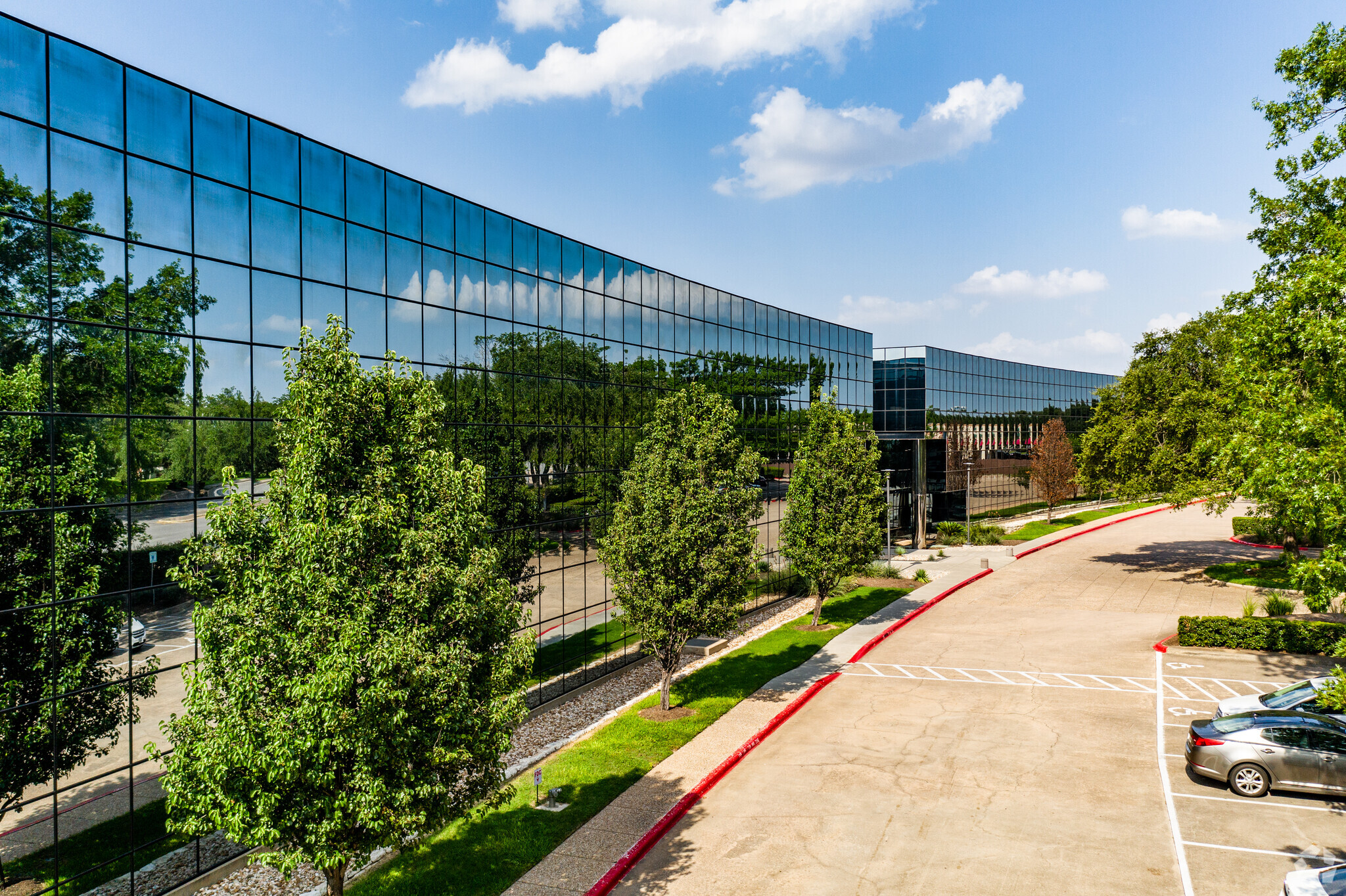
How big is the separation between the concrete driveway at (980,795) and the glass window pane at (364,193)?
1491cm

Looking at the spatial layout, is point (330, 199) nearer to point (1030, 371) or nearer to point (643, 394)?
point (643, 394)

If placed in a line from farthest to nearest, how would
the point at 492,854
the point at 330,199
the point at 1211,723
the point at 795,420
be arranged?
the point at 795,420 < the point at 330,199 < the point at 1211,723 < the point at 492,854

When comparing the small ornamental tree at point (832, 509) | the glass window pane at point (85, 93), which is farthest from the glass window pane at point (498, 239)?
the small ornamental tree at point (832, 509)

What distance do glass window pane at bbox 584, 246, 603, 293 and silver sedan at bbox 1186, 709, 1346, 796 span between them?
20.4 m

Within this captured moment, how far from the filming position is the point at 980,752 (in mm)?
18469

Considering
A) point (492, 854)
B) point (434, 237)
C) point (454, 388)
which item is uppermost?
point (434, 237)

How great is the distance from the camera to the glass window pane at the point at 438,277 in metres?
20.5

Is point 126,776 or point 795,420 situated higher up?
point 795,420

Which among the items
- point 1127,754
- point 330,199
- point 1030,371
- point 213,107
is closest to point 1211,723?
point 1127,754

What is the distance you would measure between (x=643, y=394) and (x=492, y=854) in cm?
1788

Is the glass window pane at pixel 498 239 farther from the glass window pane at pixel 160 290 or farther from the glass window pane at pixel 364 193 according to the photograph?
the glass window pane at pixel 160 290

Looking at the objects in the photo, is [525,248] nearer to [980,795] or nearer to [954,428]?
[980,795]

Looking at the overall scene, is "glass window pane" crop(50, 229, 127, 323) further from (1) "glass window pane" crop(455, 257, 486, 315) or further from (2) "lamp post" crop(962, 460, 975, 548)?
(2) "lamp post" crop(962, 460, 975, 548)

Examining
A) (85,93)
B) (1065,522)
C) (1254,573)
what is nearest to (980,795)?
(85,93)
